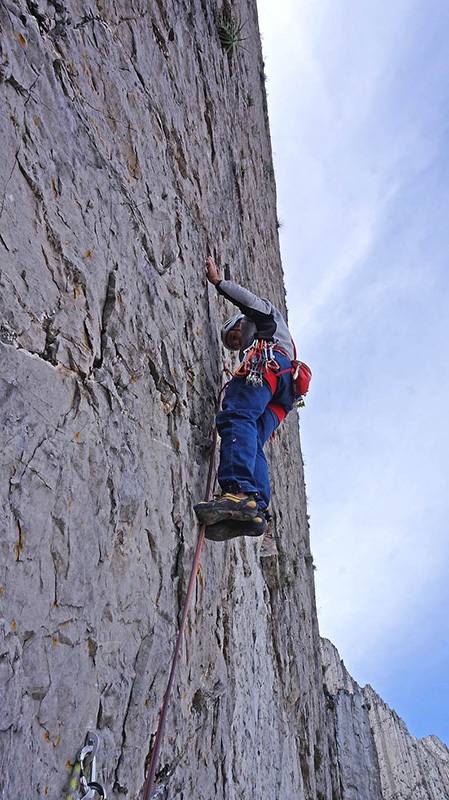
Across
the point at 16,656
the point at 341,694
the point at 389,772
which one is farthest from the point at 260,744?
the point at 389,772

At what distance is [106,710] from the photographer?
1.92 m

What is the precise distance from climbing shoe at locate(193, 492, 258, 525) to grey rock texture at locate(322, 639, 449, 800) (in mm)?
6804

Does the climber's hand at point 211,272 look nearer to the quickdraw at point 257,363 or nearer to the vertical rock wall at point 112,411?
the vertical rock wall at point 112,411

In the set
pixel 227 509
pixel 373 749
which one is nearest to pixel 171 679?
pixel 227 509

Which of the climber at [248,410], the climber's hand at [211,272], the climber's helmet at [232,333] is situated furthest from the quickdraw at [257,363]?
the climber's hand at [211,272]

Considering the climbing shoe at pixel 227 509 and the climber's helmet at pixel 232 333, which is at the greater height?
the climber's helmet at pixel 232 333

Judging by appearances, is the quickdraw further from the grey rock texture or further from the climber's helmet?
the grey rock texture

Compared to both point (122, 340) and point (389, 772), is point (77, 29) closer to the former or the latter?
point (122, 340)

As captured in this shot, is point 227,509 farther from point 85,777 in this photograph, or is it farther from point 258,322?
point 258,322

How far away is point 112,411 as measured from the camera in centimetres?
218

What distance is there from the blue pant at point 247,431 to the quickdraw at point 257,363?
0.14ft

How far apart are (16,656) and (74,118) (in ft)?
6.17

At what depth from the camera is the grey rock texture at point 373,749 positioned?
354 inches

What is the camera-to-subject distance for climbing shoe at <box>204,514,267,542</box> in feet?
9.33
